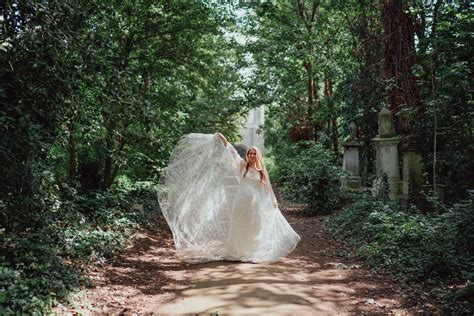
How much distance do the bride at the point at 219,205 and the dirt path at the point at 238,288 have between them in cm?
35

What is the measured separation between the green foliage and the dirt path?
16.2 inches

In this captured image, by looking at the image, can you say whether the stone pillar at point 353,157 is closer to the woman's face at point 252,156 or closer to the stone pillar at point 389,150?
the stone pillar at point 389,150

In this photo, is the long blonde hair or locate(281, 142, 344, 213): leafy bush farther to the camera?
locate(281, 142, 344, 213): leafy bush

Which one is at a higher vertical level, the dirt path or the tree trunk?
the tree trunk

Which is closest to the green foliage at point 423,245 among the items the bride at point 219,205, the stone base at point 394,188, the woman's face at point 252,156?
the bride at point 219,205

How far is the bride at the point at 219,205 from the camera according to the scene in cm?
723

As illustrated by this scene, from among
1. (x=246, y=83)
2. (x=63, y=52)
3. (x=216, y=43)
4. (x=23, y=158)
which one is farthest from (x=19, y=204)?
(x=246, y=83)

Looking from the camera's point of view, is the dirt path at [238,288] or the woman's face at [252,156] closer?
the dirt path at [238,288]

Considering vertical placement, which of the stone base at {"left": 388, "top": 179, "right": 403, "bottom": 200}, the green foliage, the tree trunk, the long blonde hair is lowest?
the green foliage

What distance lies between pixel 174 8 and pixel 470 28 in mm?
6528

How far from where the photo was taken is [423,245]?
20.7ft

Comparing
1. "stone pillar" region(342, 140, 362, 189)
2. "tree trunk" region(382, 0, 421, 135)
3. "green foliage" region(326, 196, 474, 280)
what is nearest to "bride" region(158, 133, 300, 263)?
"green foliage" region(326, 196, 474, 280)

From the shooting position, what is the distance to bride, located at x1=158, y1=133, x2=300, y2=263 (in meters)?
7.23

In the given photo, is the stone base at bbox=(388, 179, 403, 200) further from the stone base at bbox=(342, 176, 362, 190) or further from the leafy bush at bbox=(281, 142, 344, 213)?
the stone base at bbox=(342, 176, 362, 190)
